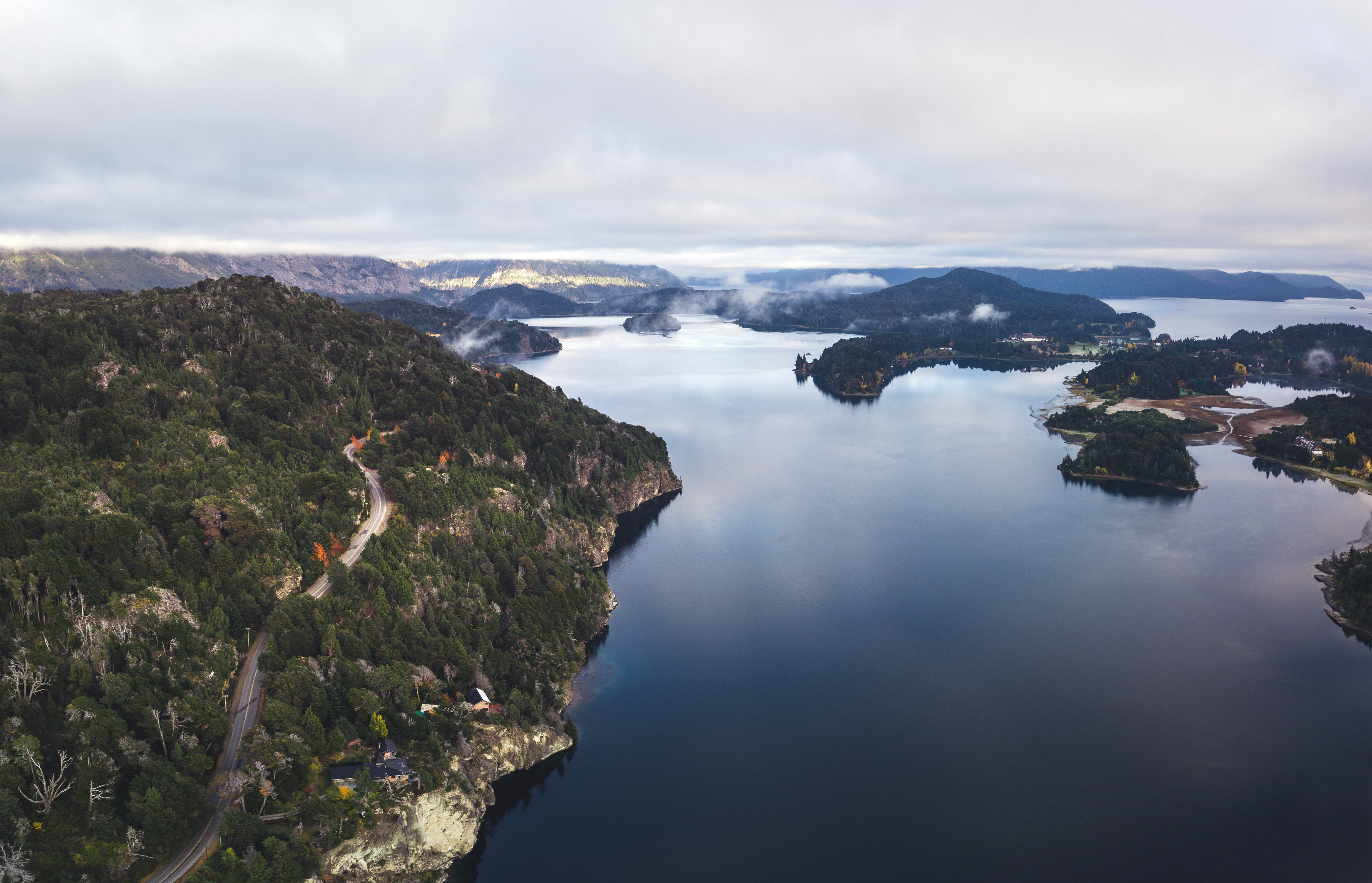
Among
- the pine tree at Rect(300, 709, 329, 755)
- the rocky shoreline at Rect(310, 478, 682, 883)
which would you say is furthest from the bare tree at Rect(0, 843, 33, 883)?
the rocky shoreline at Rect(310, 478, 682, 883)

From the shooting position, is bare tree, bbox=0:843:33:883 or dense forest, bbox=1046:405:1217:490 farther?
dense forest, bbox=1046:405:1217:490

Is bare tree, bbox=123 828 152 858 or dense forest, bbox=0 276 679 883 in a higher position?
dense forest, bbox=0 276 679 883

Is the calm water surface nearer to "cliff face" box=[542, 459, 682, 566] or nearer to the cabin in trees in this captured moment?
"cliff face" box=[542, 459, 682, 566]

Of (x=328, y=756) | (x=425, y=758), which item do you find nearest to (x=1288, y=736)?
(x=425, y=758)

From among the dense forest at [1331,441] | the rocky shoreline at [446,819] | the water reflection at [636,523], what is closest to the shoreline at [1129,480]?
the dense forest at [1331,441]

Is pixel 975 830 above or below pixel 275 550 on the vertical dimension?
below

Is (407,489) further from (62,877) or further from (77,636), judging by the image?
(62,877)
